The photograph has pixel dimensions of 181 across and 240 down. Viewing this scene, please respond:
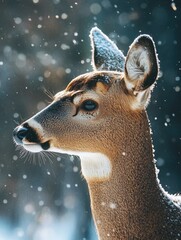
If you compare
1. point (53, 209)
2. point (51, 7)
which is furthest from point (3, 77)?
point (53, 209)

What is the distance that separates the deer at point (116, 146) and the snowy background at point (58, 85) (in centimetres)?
511

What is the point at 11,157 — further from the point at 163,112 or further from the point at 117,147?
the point at 117,147

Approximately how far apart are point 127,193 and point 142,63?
0.53m

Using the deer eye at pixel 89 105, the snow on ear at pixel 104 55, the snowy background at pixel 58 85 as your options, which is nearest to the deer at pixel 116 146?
the deer eye at pixel 89 105

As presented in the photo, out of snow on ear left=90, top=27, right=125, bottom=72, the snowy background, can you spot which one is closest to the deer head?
snow on ear left=90, top=27, right=125, bottom=72

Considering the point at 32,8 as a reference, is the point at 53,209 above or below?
below

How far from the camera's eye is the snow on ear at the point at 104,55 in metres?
3.54

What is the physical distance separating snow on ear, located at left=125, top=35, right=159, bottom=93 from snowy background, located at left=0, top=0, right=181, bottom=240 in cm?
517

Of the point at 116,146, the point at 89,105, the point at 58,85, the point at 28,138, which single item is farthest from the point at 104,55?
the point at 58,85

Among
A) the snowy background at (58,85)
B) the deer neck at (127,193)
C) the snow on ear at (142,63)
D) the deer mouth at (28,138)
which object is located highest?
the snow on ear at (142,63)

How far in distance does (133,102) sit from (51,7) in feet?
19.7

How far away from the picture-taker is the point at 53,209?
9156 mm

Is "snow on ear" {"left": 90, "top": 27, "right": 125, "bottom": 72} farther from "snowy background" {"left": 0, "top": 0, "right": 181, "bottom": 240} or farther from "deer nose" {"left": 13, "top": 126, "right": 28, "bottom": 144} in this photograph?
"snowy background" {"left": 0, "top": 0, "right": 181, "bottom": 240}

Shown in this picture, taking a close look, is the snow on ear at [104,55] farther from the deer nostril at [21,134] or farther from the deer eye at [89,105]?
the deer nostril at [21,134]
